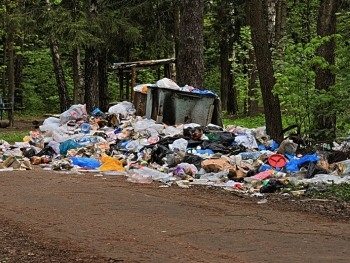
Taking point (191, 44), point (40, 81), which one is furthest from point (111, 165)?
point (40, 81)

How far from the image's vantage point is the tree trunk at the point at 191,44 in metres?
17.1

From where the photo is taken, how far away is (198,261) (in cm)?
515

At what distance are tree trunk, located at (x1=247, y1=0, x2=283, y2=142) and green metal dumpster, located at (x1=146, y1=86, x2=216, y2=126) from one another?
2619 millimetres

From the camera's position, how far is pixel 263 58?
527 inches

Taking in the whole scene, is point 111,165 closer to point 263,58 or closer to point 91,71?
point 263,58

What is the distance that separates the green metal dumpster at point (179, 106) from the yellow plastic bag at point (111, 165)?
146 inches

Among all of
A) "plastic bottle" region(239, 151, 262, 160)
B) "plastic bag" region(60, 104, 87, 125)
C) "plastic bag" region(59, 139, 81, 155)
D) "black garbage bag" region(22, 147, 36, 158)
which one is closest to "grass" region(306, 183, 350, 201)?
"plastic bottle" region(239, 151, 262, 160)

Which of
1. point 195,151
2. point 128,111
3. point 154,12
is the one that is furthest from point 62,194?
point 154,12

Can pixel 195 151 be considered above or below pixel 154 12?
below

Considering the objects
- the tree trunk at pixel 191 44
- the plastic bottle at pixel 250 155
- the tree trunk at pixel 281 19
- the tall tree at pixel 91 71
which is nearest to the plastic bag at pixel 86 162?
the plastic bottle at pixel 250 155

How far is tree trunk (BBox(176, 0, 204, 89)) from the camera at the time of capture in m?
17.1

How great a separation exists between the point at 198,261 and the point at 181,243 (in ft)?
2.33

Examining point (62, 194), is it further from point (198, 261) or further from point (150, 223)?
point (198, 261)

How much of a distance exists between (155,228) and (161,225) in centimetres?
19
